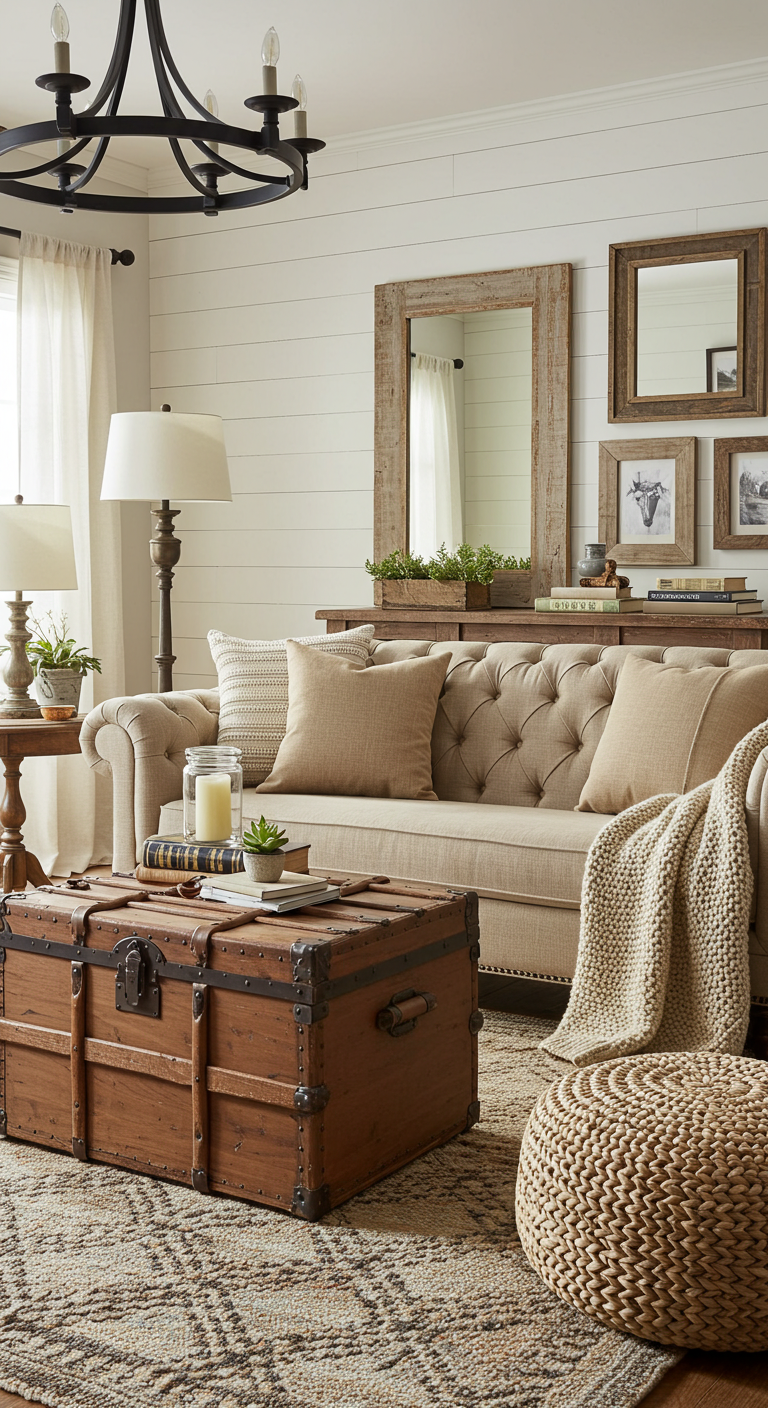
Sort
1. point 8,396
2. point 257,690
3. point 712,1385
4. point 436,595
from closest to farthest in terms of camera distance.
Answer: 1. point 712,1385
2. point 257,690
3. point 436,595
4. point 8,396

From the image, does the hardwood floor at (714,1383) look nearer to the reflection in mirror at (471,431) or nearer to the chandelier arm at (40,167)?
the chandelier arm at (40,167)

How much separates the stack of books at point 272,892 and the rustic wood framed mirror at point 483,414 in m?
2.52

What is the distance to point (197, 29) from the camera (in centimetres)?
405

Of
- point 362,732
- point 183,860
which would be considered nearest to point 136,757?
point 362,732

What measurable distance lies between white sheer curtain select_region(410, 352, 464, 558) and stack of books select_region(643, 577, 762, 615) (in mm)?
931

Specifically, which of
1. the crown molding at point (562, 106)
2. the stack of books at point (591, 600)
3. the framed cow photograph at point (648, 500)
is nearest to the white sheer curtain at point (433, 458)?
the framed cow photograph at point (648, 500)

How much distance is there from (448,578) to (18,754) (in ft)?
5.01

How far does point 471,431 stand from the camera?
4801mm

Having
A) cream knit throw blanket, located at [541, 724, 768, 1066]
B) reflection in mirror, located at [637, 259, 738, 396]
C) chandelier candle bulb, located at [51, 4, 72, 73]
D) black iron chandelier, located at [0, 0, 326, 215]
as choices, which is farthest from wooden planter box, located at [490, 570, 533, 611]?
chandelier candle bulb, located at [51, 4, 72, 73]

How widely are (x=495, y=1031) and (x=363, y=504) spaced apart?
8.29 feet

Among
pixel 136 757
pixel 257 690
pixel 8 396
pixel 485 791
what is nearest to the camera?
pixel 136 757

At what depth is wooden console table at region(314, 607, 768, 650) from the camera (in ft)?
12.9

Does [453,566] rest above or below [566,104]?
below

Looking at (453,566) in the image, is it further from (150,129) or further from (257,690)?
(150,129)
